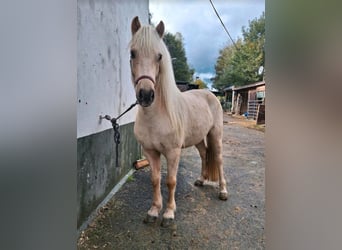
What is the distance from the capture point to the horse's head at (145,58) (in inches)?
23.2

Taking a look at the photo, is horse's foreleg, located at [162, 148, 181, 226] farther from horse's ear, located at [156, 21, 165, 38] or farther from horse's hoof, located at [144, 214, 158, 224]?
horse's ear, located at [156, 21, 165, 38]

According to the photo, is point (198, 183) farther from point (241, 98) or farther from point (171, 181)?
point (241, 98)

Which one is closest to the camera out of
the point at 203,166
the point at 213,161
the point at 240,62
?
the point at 240,62

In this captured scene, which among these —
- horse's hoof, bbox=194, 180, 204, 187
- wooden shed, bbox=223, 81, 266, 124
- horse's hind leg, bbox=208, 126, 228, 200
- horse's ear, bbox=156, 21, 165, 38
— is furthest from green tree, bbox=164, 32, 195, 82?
horse's hoof, bbox=194, 180, 204, 187

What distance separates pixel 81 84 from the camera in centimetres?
51

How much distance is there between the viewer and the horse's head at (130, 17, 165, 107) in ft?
1.93

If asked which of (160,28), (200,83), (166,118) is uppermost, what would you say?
(160,28)

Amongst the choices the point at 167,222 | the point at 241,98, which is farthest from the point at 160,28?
the point at 167,222

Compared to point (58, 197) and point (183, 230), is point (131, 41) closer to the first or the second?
point (58, 197)

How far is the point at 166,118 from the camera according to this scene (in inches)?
32.4

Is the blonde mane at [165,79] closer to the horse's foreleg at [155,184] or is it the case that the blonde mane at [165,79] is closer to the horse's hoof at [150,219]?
the horse's foreleg at [155,184]

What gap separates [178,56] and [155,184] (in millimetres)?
449

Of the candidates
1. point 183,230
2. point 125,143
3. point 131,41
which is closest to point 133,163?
point 125,143

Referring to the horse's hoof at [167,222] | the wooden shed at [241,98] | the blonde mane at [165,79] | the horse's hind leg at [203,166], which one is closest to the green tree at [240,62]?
the wooden shed at [241,98]
